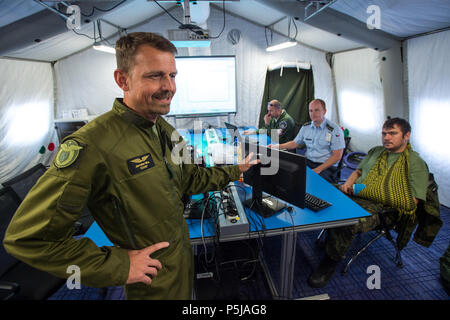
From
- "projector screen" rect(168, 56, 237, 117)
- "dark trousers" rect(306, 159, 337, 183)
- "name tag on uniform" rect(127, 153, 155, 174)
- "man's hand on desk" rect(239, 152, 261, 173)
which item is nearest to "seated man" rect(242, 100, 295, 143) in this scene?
"dark trousers" rect(306, 159, 337, 183)

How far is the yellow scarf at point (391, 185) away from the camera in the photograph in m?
1.78

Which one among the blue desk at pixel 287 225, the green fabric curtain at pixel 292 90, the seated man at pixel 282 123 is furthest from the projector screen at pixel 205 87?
the blue desk at pixel 287 225

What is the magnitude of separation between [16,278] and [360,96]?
5.52 metres

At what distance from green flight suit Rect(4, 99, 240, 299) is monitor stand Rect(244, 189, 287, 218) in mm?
626

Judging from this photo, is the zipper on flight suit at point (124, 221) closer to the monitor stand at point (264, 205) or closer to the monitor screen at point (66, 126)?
the monitor stand at point (264, 205)

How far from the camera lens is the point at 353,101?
4.73 meters

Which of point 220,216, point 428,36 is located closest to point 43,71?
point 220,216

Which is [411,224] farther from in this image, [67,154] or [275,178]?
[67,154]

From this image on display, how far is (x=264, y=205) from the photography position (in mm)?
1589

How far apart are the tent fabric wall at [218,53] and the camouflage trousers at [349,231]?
3.72 meters

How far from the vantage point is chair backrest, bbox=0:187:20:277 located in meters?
1.42

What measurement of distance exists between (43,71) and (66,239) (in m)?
5.14

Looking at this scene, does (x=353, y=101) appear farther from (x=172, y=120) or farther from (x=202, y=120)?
(x=172, y=120)
